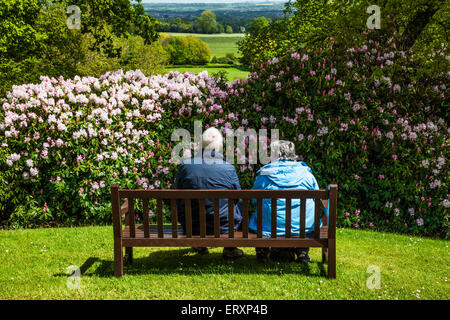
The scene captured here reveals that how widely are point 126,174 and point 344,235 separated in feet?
10.4

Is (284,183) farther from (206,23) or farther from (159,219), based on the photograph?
(206,23)

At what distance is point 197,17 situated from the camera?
3349 inches

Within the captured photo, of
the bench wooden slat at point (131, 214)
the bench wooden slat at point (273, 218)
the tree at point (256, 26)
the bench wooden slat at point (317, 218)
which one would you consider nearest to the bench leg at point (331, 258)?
the bench wooden slat at point (317, 218)

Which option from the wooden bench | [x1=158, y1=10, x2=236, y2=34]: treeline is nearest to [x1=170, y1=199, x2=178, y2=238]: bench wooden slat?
the wooden bench

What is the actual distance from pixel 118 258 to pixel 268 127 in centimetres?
338

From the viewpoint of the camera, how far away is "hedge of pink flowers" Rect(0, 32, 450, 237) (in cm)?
585

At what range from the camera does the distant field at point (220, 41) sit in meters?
89.1

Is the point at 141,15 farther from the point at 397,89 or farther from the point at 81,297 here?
the point at 81,297

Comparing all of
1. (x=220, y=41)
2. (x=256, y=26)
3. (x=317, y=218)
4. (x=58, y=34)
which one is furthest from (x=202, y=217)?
(x=220, y=41)

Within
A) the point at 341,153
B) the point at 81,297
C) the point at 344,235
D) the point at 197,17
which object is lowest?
the point at 344,235

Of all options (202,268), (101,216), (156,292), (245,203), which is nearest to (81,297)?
(156,292)

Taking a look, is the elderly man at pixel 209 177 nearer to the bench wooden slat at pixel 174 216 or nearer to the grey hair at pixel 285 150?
the bench wooden slat at pixel 174 216

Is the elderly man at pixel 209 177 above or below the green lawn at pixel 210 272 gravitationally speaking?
above

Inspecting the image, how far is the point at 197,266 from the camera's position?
423 cm
